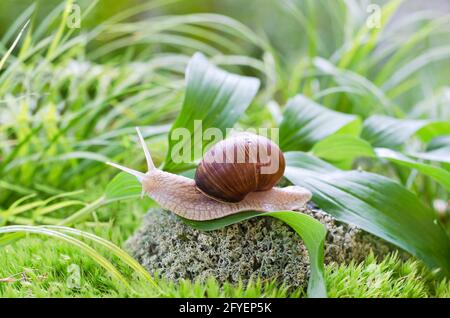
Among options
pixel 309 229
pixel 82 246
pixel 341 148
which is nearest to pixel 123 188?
pixel 82 246

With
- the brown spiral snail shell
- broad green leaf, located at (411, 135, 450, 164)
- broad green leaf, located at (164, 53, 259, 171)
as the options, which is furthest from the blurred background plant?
the brown spiral snail shell

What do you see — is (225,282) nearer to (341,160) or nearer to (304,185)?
(304,185)

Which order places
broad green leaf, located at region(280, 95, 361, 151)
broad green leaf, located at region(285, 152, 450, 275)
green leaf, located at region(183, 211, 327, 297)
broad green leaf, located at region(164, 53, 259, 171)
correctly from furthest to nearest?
broad green leaf, located at region(280, 95, 361, 151), broad green leaf, located at region(164, 53, 259, 171), broad green leaf, located at region(285, 152, 450, 275), green leaf, located at region(183, 211, 327, 297)

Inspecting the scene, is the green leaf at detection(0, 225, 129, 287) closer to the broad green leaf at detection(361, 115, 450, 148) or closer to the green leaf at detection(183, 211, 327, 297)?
the green leaf at detection(183, 211, 327, 297)

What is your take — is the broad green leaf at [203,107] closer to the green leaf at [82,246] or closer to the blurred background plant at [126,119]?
the blurred background plant at [126,119]

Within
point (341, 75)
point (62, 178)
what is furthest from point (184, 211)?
point (341, 75)

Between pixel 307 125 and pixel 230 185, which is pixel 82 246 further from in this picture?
pixel 307 125

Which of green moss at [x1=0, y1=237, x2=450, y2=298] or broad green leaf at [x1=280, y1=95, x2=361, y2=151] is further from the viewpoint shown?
broad green leaf at [x1=280, y1=95, x2=361, y2=151]
